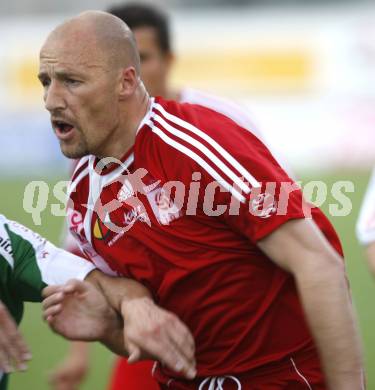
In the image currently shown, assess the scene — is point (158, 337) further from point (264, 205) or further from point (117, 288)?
point (264, 205)

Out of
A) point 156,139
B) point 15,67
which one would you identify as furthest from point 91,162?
point 15,67

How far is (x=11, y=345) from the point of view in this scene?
333 cm

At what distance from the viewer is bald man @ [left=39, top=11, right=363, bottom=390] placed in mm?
3424

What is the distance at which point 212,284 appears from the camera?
3641 mm

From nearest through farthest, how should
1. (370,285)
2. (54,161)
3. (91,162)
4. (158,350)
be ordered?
(158,350), (91,162), (370,285), (54,161)

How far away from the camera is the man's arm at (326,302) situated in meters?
3.30

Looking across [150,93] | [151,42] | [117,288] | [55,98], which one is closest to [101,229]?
[117,288]

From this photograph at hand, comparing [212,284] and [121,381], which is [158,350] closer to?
[212,284]

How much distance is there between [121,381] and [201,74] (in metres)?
12.4

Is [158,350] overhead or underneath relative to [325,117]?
overhead

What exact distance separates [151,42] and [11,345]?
9.94 feet

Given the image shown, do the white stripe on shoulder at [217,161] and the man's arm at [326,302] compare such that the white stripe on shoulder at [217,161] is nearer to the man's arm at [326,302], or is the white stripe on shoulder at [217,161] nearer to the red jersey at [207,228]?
the red jersey at [207,228]

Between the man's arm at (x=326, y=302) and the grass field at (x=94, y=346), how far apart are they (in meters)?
2.66

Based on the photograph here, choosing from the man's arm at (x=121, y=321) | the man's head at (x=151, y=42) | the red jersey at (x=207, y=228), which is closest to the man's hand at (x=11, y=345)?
the man's arm at (x=121, y=321)
